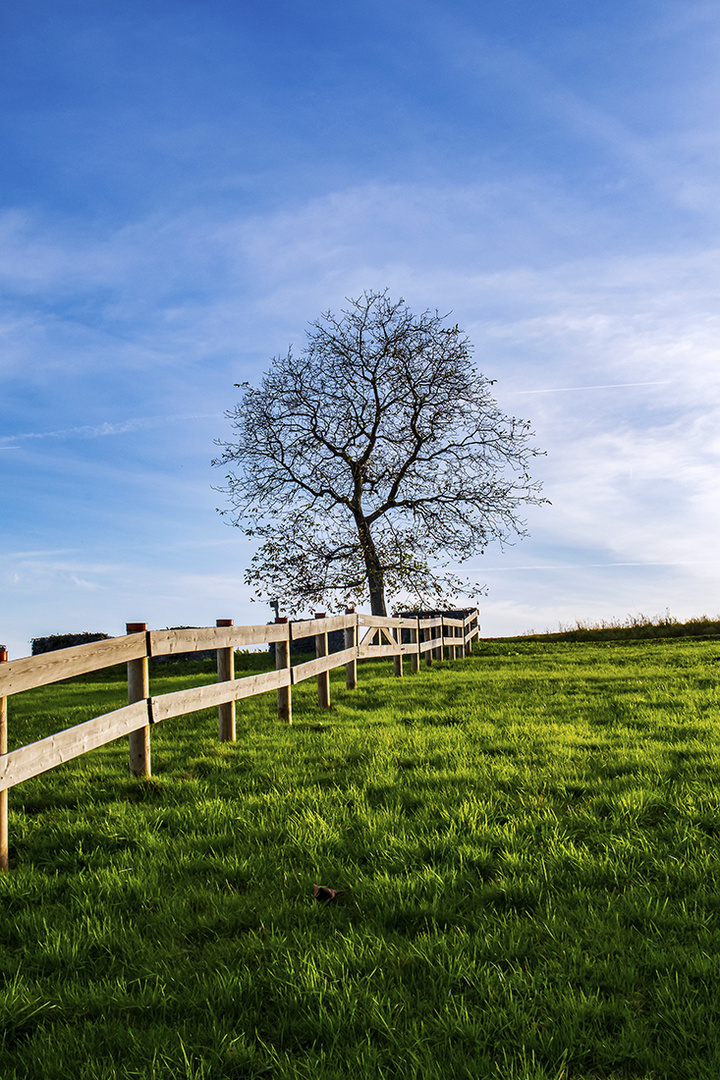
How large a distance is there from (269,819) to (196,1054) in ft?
9.11

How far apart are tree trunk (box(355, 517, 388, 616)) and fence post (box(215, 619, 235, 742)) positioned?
16.6m

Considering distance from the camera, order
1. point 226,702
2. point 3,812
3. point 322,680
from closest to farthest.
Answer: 1. point 3,812
2. point 226,702
3. point 322,680

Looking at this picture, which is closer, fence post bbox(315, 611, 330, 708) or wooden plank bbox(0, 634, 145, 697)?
wooden plank bbox(0, 634, 145, 697)

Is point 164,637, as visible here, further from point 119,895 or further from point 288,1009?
point 288,1009

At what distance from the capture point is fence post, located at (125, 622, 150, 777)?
24.0 feet

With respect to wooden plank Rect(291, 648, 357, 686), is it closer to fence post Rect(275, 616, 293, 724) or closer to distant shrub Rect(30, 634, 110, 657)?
fence post Rect(275, 616, 293, 724)

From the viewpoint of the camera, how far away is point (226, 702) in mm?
8883

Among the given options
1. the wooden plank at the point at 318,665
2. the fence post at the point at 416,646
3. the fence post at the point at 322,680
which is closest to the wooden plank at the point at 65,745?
the wooden plank at the point at 318,665

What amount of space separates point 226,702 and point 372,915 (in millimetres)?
4983

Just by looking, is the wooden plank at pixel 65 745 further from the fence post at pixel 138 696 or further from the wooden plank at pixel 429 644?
the wooden plank at pixel 429 644

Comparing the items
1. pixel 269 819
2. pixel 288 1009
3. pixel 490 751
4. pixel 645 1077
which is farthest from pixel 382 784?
pixel 645 1077

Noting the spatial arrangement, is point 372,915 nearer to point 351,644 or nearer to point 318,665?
point 318,665

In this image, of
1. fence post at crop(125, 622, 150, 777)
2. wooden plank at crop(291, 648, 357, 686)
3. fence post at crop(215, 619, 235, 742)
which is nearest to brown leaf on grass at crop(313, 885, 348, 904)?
fence post at crop(125, 622, 150, 777)

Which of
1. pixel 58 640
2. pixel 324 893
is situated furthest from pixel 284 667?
pixel 58 640
